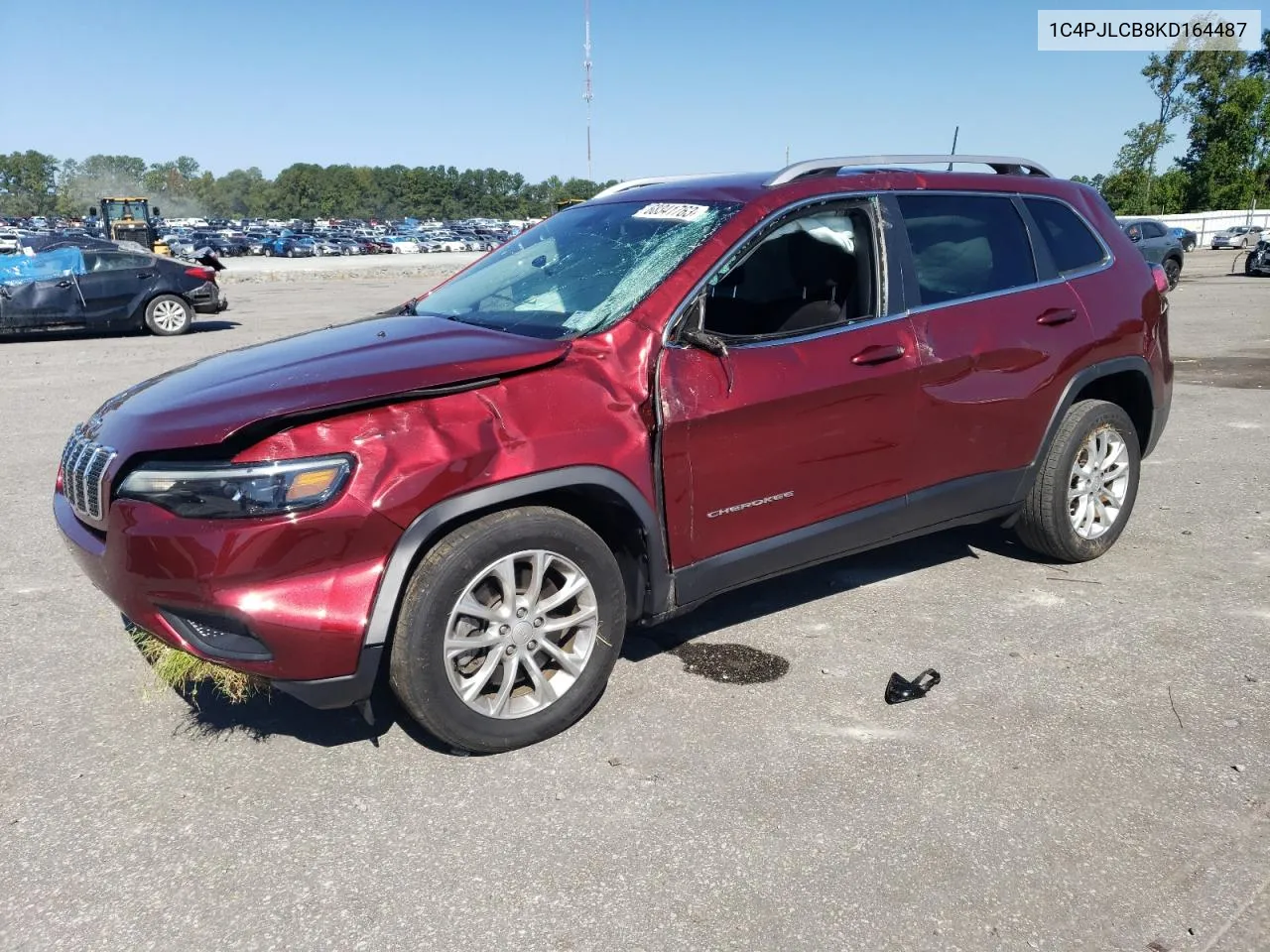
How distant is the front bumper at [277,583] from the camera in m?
2.80

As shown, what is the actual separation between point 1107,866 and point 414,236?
88346 millimetres

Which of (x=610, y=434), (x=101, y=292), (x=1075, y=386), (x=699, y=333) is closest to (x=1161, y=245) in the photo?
(x=101, y=292)

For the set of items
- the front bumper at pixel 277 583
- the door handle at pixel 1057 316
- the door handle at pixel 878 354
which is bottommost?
the front bumper at pixel 277 583

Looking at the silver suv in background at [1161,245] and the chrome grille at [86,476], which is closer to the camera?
the chrome grille at [86,476]

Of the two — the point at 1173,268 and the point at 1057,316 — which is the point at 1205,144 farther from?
the point at 1057,316

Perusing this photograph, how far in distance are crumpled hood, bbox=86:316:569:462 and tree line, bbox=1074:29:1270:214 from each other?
7114 centimetres

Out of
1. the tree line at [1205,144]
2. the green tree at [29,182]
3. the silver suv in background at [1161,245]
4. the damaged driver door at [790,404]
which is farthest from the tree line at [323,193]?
the damaged driver door at [790,404]

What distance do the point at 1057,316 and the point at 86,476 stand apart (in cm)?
384

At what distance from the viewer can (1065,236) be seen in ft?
15.5

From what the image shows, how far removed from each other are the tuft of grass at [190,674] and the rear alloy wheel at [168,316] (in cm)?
1288

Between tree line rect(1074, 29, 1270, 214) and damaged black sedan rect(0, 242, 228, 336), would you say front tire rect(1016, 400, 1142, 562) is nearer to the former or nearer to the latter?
damaged black sedan rect(0, 242, 228, 336)

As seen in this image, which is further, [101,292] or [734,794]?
[101,292]

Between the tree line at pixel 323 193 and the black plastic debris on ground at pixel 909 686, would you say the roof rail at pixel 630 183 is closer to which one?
the black plastic debris on ground at pixel 909 686

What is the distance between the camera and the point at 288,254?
62094 mm
